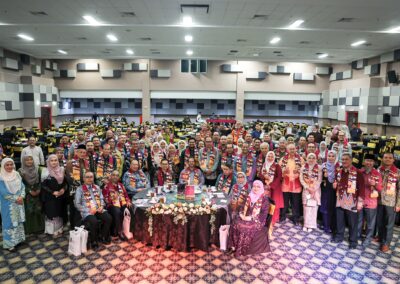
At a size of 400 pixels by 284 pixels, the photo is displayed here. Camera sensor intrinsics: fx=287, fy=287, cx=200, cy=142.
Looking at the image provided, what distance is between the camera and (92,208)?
4.99m

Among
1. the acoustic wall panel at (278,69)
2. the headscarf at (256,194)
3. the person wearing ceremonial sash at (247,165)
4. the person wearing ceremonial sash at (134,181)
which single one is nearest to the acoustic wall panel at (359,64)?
the acoustic wall panel at (278,69)

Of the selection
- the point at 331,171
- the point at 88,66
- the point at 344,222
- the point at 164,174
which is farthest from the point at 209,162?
the point at 88,66

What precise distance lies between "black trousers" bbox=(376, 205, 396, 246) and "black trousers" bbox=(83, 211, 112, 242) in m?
4.85

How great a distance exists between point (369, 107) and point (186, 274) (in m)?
15.1

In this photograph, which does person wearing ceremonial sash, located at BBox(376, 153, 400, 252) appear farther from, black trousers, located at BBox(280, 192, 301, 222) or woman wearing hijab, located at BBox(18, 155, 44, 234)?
woman wearing hijab, located at BBox(18, 155, 44, 234)

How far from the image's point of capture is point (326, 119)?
2088 centimetres

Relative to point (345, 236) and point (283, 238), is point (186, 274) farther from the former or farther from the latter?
point (345, 236)

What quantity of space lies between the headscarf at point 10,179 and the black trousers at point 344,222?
5.65 m

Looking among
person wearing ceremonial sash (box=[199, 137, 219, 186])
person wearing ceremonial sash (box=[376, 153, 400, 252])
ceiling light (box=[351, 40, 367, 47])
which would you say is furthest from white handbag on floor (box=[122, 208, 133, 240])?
ceiling light (box=[351, 40, 367, 47])

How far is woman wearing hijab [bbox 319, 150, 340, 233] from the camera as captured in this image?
5.54 metres

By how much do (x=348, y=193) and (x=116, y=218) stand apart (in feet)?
13.7

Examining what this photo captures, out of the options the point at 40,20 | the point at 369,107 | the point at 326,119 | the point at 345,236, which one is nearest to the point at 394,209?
the point at 345,236

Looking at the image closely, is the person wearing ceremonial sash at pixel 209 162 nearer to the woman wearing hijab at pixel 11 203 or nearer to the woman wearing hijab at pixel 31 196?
the woman wearing hijab at pixel 31 196

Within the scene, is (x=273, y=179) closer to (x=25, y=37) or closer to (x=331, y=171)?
(x=331, y=171)
